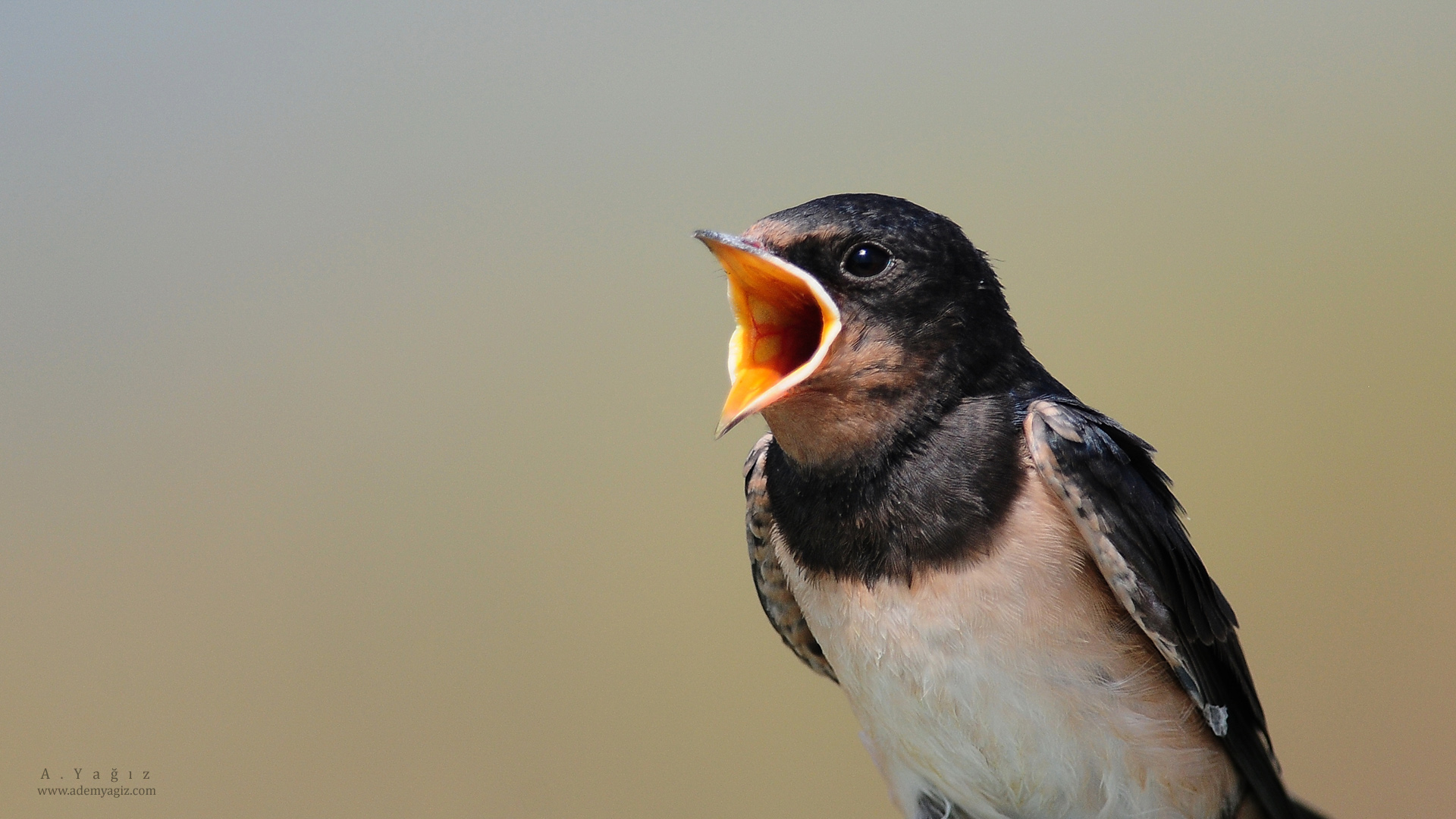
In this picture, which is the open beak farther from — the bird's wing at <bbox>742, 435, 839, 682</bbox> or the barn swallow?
the bird's wing at <bbox>742, 435, 839, 682</bbox>

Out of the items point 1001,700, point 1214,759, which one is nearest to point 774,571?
Result: point 1001,700

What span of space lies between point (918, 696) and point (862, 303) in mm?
595

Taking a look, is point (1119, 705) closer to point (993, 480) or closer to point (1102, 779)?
point (1102, 779)

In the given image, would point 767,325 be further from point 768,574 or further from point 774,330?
point 768,574

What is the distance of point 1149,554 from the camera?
163 cm

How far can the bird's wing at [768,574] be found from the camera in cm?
190

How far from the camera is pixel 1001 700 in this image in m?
1.62

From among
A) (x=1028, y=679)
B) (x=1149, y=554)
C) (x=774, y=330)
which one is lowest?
(x=1028, y=679)

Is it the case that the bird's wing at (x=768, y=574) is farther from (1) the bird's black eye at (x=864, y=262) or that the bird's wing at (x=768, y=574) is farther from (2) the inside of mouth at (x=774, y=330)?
(1) the bird's black eye at (x=864, y=262)

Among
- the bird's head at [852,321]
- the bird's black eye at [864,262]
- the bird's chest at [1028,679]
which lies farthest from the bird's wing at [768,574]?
the bird's black eye at [864,262]

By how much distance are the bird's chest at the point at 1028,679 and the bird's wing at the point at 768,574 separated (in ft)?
0.42

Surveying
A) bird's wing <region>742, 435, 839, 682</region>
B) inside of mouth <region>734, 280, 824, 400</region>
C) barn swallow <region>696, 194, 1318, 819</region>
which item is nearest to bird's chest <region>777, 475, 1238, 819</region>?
barn swallow <region>696, 194, 1318, 819</region>

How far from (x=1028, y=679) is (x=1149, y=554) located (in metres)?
0.26

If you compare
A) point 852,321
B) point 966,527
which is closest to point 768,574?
point 966,527
